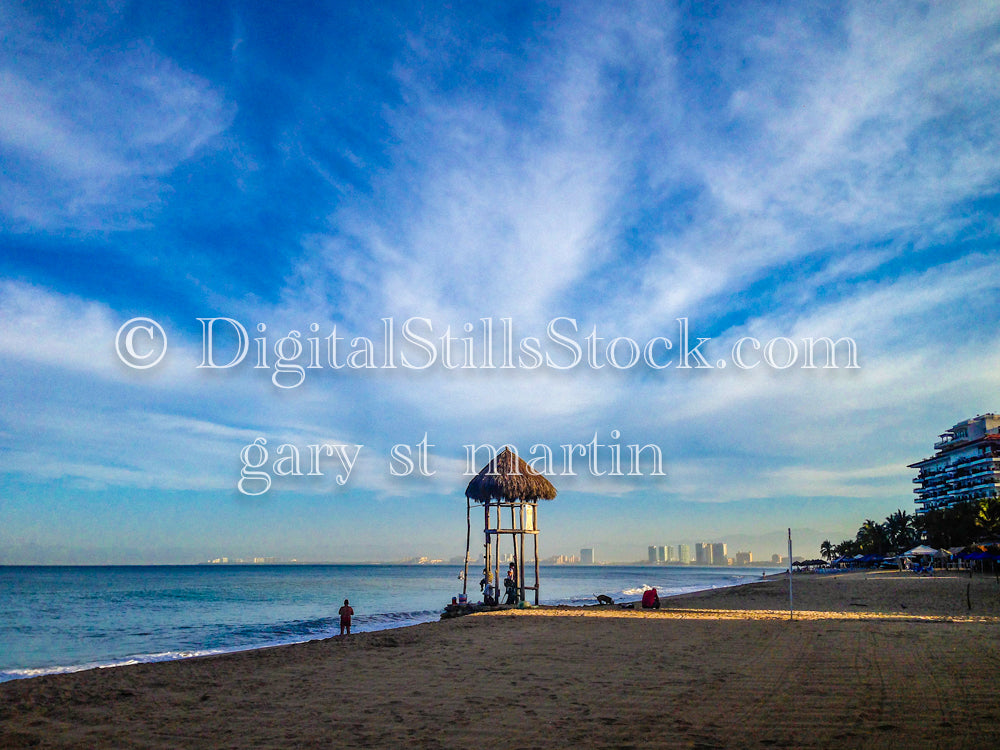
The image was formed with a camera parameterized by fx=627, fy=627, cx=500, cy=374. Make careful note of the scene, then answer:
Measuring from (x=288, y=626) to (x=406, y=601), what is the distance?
54.2 feet

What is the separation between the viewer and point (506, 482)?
21.8 metres

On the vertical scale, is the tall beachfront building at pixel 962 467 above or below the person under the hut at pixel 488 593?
above

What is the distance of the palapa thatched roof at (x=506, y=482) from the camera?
21.8 meters

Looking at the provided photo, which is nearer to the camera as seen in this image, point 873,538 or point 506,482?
point 506,482

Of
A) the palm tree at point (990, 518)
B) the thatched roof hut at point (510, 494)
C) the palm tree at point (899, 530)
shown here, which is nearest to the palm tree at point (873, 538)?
the palm tree at point (899, 530)

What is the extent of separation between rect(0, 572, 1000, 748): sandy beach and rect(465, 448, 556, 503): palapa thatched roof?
8623 mm

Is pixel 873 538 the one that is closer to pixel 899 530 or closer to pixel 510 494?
pixel 899 530

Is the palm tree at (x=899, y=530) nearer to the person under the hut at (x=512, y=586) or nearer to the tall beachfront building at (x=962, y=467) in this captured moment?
the tall beachfront building at (x=962, y=467)

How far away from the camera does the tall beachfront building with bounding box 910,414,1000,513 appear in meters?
100

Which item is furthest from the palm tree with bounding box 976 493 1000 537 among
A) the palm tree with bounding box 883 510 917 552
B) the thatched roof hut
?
the thatched roof hut

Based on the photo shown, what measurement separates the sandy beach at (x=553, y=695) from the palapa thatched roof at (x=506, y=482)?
28.3 feet

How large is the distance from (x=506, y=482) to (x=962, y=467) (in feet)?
386

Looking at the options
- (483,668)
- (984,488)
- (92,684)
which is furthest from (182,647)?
(984,488)

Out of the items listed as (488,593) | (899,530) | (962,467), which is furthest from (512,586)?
(962,467)
